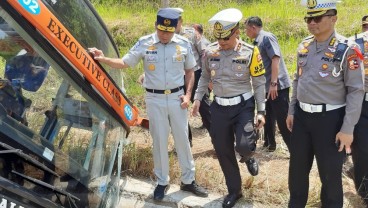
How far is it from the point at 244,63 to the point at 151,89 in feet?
2.67

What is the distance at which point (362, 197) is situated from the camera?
3.67 meters

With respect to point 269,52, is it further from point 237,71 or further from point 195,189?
point 195,189

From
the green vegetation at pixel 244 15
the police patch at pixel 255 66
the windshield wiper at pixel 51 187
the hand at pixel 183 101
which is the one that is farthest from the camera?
the green vegetation at pixel 244 15

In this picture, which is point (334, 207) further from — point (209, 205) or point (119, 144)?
point (119, 144)

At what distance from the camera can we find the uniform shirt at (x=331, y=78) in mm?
2883

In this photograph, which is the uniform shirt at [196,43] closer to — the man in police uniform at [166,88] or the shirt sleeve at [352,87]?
the man in police uniform at [166,88]

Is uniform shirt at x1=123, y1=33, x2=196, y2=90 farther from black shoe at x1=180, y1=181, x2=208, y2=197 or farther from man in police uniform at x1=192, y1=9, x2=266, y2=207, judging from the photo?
black shoe at x1=180, y1=181, x2=208, y2=197

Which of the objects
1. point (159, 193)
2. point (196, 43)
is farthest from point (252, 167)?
point (196, 43)

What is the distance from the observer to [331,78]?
9.66 feet

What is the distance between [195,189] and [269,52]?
5.55 ft

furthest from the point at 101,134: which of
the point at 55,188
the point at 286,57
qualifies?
the point at 286,57

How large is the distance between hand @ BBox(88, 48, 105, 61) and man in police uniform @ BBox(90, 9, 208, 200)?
0.73 meters

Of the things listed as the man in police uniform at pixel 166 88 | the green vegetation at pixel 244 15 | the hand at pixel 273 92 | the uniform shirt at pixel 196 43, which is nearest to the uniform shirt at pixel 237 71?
the man in police uniform at pixel 166 88

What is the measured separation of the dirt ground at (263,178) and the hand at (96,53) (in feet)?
5.55
